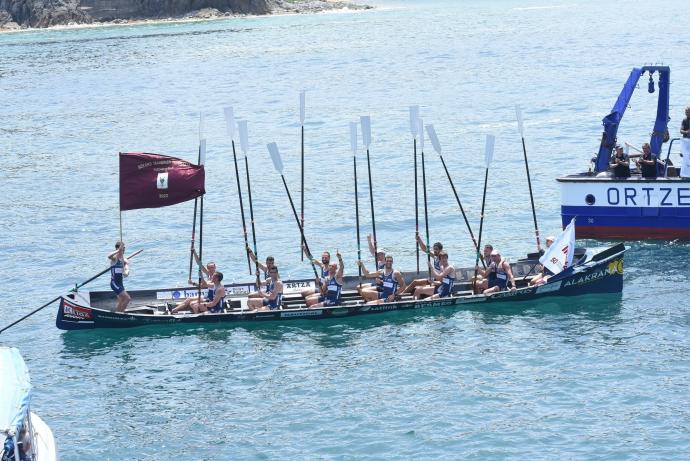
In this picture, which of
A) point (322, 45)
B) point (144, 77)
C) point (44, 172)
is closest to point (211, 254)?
point (44, 172)

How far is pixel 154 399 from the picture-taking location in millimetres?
27578

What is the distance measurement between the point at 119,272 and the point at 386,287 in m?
7.22

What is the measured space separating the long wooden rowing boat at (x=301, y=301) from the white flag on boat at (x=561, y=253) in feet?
0.73

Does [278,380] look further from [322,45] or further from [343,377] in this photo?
[322,45]

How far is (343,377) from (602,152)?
13394 millimetres

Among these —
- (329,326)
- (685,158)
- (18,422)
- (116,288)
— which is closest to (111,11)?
(116,288)

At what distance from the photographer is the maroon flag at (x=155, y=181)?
31219 mm

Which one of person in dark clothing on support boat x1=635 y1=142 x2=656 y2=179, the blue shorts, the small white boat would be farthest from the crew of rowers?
the small white boat

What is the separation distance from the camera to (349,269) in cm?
3738

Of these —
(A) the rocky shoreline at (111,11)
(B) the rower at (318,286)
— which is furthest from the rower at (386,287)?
(A) the rocky shoreline at (111,11)

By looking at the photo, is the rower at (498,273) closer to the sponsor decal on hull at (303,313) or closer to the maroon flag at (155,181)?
the sponsor decal on hull at (303,313)

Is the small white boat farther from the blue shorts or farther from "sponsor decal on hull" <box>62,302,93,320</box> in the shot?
the blue shorts

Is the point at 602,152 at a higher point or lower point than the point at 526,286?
higher

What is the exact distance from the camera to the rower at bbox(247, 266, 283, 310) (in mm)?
31688
